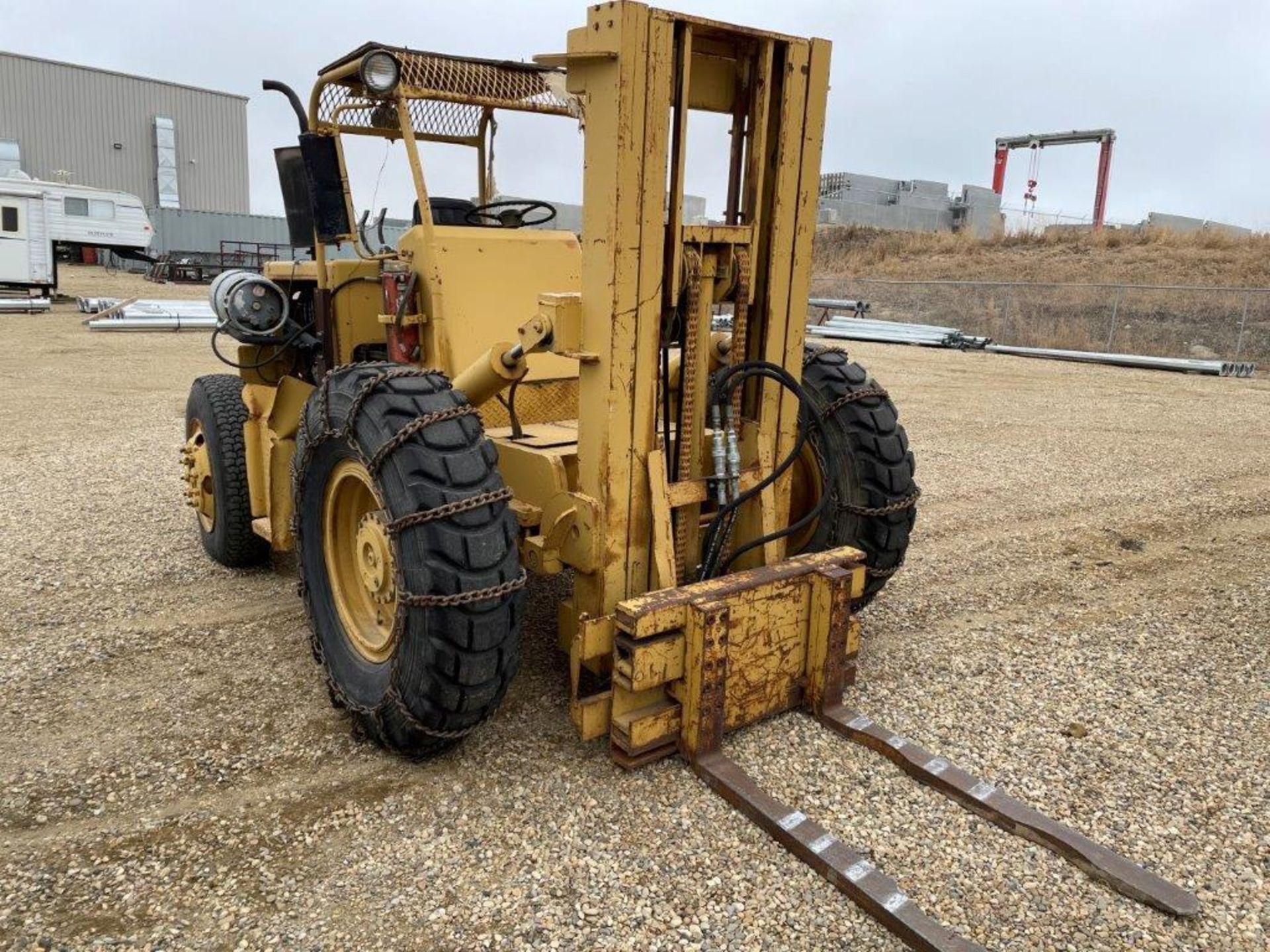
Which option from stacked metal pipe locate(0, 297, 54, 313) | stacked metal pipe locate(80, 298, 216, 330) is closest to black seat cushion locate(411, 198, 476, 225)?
stacked metal pipe locate(80, 298, 216, 330)

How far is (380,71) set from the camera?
375 centimetres

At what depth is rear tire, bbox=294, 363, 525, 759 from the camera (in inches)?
115

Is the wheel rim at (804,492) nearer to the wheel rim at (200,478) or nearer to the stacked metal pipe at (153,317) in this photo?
the wheel rim at (200,478)

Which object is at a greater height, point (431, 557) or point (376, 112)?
point (376, 112)

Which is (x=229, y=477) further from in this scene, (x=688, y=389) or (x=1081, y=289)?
(x=1081, y=289)

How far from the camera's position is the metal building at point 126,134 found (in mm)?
36594

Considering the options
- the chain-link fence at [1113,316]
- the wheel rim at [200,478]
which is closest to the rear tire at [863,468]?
the wheel rim at [200,478]

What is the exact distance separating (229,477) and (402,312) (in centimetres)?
169

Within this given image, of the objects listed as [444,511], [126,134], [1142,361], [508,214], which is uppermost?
[126,134]

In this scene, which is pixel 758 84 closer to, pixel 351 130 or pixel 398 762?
pixel 351 130

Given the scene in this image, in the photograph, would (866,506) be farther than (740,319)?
Yes

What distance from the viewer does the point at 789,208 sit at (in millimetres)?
3445

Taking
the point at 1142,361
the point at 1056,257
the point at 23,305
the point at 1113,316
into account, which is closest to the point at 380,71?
the point at 1142,361

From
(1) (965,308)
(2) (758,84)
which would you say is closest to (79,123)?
(1) (965,308)
